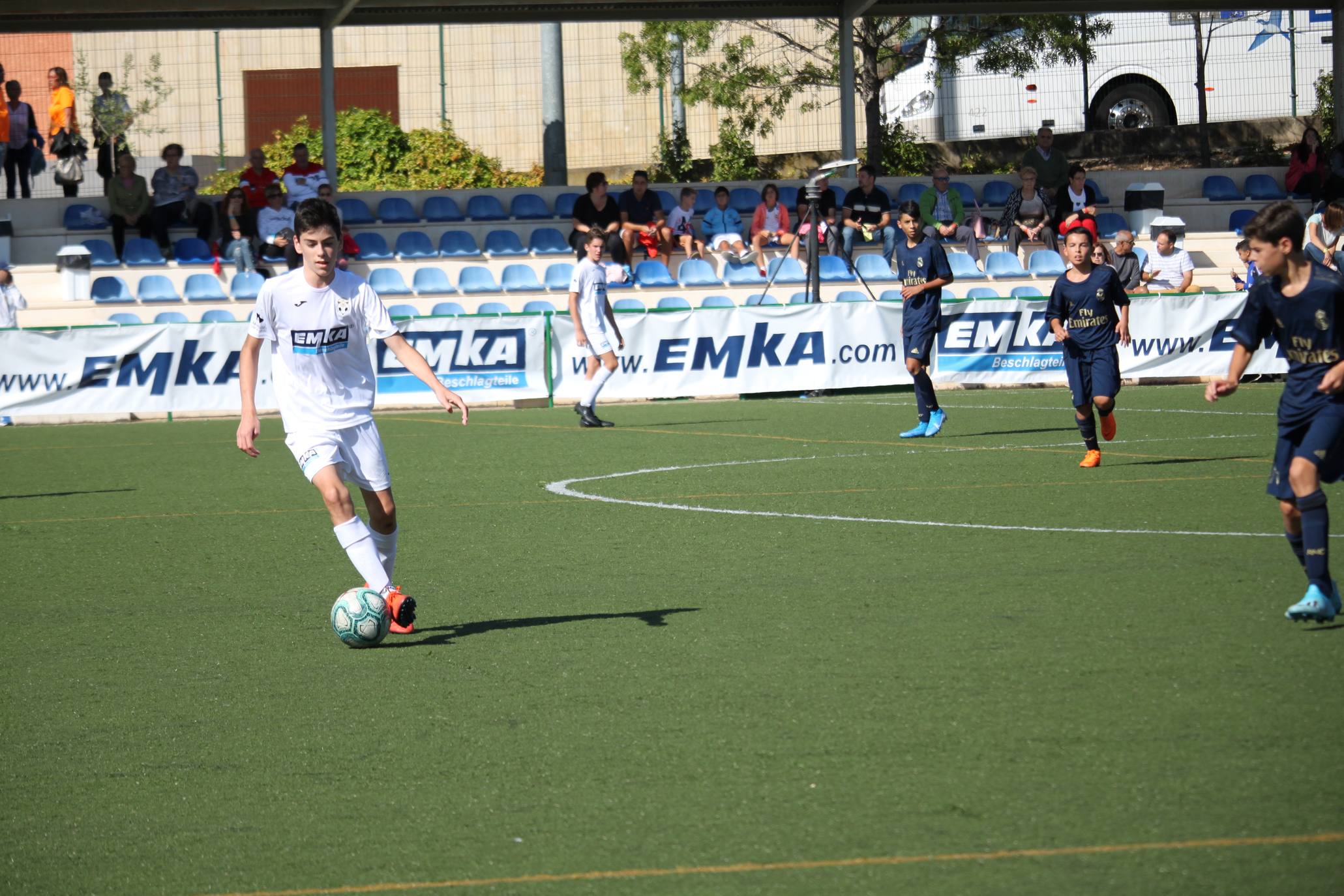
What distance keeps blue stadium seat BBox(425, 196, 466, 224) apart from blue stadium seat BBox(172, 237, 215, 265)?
148 inches

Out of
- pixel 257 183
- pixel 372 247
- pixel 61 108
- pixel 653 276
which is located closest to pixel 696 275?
pixel 653 276

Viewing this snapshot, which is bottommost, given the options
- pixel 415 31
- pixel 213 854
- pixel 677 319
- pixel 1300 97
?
pixel 213 854

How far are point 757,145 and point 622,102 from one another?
3273mm

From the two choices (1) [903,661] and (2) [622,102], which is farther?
(2) [622,102]

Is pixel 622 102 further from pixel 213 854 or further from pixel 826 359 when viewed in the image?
pixel 213 854

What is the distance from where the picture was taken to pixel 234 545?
9.66 m

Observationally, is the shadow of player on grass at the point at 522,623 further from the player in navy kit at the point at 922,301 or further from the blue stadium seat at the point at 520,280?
the blue stadium seat at the point at 520,280

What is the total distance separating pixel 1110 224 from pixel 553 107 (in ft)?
33.1

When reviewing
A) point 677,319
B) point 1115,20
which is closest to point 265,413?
point 677,319

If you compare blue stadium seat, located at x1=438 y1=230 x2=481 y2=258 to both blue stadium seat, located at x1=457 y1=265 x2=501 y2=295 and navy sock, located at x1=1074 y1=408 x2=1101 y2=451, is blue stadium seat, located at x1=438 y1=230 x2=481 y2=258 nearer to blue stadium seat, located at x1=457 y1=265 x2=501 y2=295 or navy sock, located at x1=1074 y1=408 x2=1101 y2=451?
blue stadium seat, located at x1=457 y1=265 x2=501 y2=295

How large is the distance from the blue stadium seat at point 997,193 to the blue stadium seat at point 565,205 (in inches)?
270

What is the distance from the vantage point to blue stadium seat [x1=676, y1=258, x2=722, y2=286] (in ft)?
78.6

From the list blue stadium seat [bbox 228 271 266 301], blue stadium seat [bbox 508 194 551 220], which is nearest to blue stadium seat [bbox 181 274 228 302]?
blue stadium seat [bbox 228 271 266 301]

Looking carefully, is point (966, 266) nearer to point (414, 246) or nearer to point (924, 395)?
point (414, 246)
